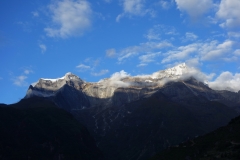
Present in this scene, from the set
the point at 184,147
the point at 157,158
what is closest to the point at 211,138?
the point at 184,147

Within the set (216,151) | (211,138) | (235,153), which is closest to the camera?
(235,153)

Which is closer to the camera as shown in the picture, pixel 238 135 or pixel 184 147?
Answer: pixel 238 135

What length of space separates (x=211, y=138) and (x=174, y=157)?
62.1 feet

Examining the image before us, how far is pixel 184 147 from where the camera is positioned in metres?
165

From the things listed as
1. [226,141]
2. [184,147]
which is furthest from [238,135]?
[184,147]

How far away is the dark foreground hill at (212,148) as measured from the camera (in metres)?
132

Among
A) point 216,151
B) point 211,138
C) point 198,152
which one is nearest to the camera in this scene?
point 216,151

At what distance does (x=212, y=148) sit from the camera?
14675cm

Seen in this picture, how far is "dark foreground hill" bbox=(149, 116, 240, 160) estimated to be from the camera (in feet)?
435

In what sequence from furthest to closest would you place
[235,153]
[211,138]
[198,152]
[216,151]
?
[211,138]
[198,152]
[216,151]
[235,153]

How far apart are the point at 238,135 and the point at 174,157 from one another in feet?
92.4

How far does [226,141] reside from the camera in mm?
144250

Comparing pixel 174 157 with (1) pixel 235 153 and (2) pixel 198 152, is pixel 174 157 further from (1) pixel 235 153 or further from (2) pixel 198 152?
(1) pixel 235 153

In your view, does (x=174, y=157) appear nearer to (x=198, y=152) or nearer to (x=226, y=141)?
(x=198, y=152)
